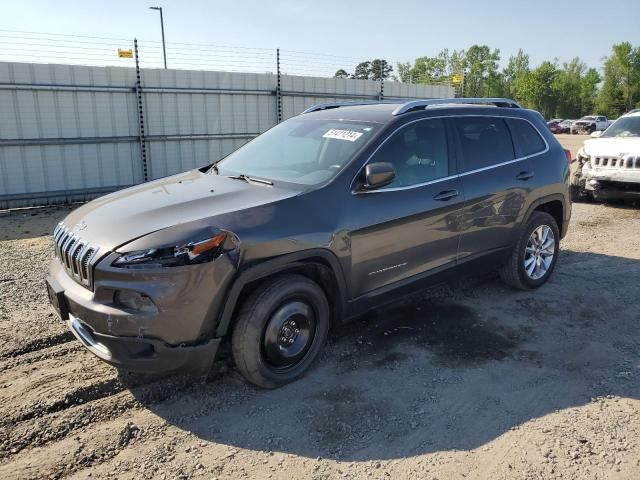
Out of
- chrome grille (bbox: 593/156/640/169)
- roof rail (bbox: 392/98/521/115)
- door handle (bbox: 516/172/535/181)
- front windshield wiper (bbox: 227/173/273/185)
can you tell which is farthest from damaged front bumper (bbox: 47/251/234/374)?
chrome grille (bbox: 593/156/640/169)

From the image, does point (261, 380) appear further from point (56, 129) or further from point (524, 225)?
point (56, 129)

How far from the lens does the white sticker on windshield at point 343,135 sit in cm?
396

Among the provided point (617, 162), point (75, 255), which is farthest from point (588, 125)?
point (75, 255)

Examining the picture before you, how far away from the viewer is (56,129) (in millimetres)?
9547

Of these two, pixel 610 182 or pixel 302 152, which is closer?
pixel 302 152

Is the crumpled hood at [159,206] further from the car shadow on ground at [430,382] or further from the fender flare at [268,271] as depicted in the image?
the car shadow on ground at [430,382]

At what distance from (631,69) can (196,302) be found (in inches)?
2936

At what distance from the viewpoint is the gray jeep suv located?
2.94 m

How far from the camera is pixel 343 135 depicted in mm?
4055

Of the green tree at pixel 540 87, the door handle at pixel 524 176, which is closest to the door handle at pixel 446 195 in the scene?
the door handle at pixel 524 176

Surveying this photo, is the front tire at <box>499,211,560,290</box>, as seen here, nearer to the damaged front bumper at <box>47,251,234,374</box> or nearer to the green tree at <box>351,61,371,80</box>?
the damaged front bumper at <box>47,251,234,374</box>

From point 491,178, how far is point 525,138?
2.87 ft

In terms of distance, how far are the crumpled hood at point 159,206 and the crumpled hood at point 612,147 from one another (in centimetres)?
781

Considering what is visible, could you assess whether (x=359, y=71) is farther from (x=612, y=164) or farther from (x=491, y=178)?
(x=491, y=178)
